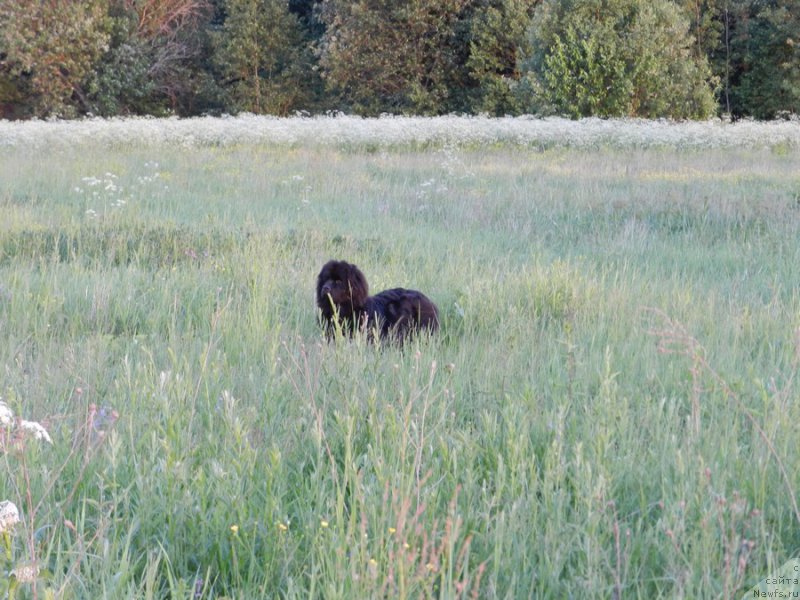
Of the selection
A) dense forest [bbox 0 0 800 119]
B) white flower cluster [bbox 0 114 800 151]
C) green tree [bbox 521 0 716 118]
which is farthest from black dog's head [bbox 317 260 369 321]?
dense forest [bbox 0 0 800 119]

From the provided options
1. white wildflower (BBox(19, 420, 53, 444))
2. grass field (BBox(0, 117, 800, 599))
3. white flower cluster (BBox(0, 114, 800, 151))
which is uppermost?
white flower cluster (BBox(0, 114, 800, 151))

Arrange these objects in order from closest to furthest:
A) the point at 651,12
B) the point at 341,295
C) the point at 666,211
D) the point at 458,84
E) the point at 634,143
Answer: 1. the point at 341,295
2. the point at 666,211
3. the point at 634,143
4. the point at 651,12
5. the point at 458,84

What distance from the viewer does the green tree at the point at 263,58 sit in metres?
44.6

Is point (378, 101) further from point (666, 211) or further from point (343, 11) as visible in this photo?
point (666, 211)

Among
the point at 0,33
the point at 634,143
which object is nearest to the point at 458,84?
the point at 0,33

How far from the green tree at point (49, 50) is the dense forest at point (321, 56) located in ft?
0.22

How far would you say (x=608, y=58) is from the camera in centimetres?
2522

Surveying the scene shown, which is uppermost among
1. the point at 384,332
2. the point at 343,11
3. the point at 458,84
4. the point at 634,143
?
the point at 343,11

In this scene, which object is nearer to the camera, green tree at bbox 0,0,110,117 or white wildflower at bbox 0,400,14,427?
white wildflower at bbox 0,400,14,427

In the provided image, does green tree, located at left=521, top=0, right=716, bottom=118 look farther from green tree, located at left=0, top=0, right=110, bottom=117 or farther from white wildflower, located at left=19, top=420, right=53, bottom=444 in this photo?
white wildflower, located at left=19, top=420, right=53, bottom=444

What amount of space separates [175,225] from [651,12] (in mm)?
21248

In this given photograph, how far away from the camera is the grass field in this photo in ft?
7.80

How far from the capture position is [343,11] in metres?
41.7

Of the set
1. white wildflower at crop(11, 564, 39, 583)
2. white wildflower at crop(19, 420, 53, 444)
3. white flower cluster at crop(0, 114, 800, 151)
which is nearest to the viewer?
white wildflower at crop(11, 564, 39, 583)
